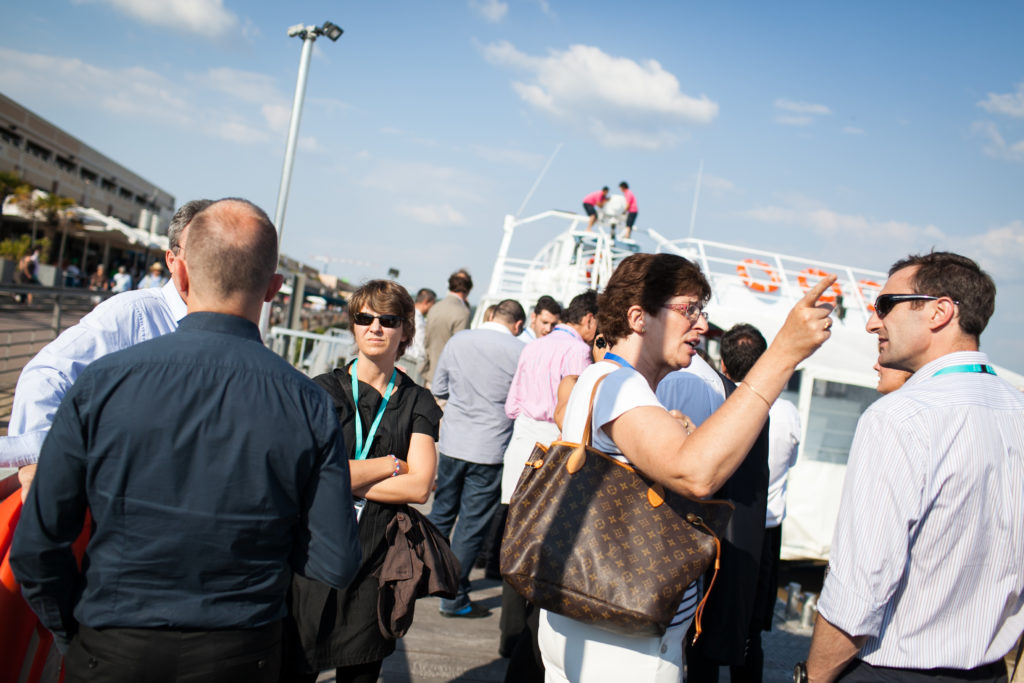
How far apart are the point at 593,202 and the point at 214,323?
1308 cm

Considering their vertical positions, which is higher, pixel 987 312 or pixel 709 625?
pixel 987 312

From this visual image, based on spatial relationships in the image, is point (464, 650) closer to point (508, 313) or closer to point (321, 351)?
point (508, 313)

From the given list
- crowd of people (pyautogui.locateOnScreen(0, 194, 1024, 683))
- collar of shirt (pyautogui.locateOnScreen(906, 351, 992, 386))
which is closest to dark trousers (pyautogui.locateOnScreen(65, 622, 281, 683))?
crowd of people (pyautogui.locateOnScreen(0, 194, 1024, 683))

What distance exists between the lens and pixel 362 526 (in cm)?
254

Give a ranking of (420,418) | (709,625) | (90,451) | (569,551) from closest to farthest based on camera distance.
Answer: (90,451) → (569,551) → (709,625) → (420,418)

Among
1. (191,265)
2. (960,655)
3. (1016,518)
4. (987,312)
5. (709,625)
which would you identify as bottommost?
(709,625)

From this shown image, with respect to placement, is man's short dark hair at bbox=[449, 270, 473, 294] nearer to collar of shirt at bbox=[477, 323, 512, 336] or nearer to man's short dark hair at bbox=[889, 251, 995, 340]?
collar of shirt at bbox=[477, 323, 512, 336]

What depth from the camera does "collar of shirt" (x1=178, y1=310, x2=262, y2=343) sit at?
1616 mm

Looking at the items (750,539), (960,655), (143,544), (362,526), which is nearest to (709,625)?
(750,539)

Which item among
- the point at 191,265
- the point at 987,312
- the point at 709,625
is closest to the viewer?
the point at 191,265

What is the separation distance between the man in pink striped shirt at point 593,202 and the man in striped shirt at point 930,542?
41.1 feet

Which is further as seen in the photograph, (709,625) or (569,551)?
(709,625)

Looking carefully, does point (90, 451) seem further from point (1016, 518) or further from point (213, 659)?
point (1016, 518)

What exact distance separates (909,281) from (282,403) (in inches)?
72.5
